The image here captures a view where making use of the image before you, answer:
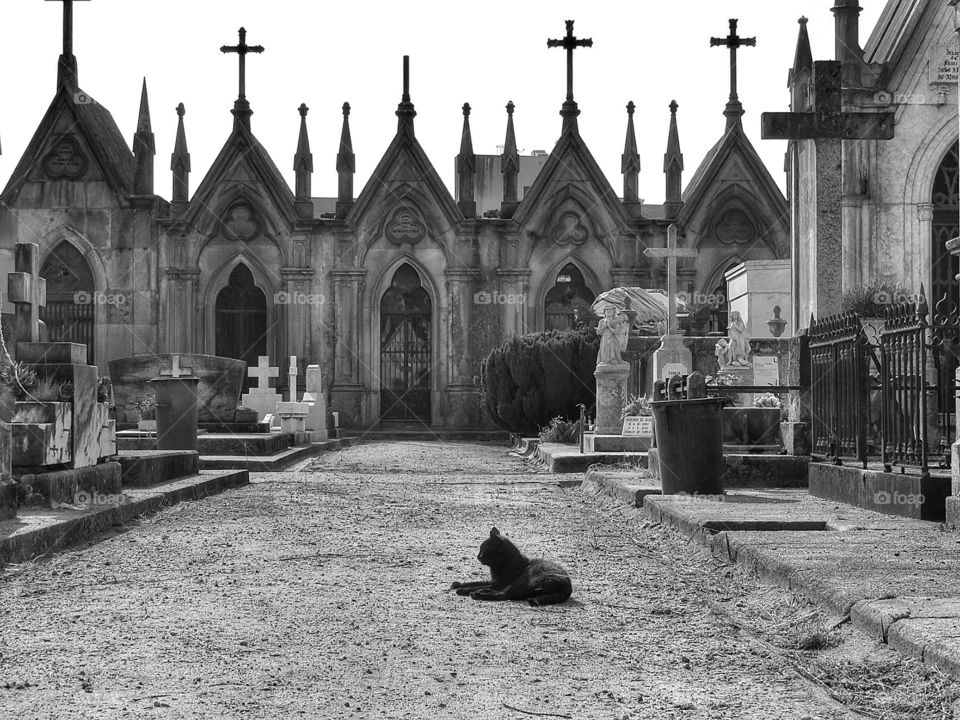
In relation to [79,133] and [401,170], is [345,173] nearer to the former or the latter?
[401,170]

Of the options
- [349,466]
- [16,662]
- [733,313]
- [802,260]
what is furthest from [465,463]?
[16,662]

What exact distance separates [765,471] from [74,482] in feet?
21.0

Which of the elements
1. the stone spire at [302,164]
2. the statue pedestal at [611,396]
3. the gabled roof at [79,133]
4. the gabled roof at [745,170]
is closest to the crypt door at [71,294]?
the gabled roof at [79,133]

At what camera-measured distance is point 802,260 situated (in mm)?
16281

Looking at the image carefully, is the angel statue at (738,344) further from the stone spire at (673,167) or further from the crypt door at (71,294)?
the crypt door at (71,294)

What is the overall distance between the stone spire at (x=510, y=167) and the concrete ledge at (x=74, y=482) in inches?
906

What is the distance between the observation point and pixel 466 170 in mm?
33438

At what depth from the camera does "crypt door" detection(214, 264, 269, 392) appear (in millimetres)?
33469

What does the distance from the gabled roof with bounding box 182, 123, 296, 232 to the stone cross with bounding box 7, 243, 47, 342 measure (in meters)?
22.2

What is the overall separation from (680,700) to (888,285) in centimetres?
1510

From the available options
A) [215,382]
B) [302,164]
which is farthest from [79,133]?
[215,382]

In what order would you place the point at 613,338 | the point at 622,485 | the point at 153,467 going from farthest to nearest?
1. the point at 613,338
2. the point at 153,467
3. the point at 622,485

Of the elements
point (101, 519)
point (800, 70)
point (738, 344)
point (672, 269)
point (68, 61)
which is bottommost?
point (101, 519)

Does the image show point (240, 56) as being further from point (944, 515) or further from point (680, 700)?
point (680, 700)
